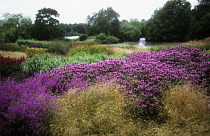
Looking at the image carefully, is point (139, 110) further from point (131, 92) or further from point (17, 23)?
point (17, 23)

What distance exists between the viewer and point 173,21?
27.4 m

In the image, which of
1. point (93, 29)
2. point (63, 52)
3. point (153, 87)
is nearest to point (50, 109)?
point (153, 87)

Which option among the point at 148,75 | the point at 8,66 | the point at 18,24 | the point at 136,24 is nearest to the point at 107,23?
the point at 136,24

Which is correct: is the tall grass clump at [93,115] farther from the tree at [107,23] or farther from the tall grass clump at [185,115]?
the tree at [107,23]

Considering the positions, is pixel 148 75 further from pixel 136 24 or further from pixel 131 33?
pixel 136 24

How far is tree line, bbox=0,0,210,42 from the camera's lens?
25.3 meters

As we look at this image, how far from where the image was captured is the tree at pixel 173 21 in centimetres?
2719

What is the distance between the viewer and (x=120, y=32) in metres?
38.8

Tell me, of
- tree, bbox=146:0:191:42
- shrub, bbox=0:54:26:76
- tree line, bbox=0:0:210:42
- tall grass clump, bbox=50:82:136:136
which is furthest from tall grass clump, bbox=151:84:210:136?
tree, bbox=146:0:191:42

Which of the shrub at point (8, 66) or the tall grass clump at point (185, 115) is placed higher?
the shrub at point (8, 66)

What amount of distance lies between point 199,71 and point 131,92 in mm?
2570

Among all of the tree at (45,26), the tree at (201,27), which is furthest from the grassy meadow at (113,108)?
the tree at (45,26)

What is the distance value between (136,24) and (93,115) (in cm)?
4506

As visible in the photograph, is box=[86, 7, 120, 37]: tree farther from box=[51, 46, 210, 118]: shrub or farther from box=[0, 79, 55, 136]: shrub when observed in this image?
box=[0, 79, 55, 136]: shrub
